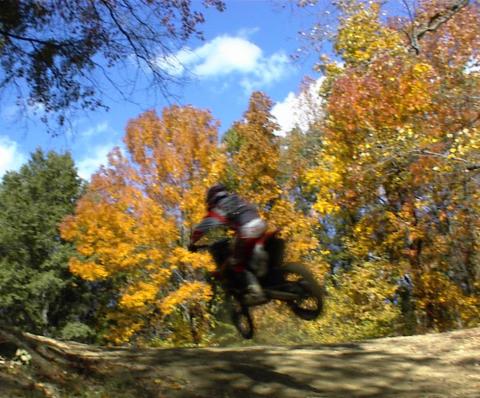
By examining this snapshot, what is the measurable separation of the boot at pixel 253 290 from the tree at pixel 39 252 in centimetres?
2581

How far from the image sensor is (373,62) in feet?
53.8

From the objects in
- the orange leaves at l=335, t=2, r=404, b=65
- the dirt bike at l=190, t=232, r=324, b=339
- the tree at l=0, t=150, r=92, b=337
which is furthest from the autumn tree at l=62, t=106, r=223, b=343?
the tree at l=0, t=150, r=92, b=337

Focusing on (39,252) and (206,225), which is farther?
(39,252)

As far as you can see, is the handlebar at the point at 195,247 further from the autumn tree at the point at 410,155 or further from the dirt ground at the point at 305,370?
the autumn tree at the point at 410,155

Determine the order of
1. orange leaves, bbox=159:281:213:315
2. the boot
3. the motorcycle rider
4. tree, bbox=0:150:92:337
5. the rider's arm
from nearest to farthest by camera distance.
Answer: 1. the rider's arm
2. the motorcycle rider
3. the boot
4. orange leaves, bbox=159:281:213:315
5. tree, bbox=0:150:92:337

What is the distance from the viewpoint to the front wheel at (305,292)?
6762 millimetres

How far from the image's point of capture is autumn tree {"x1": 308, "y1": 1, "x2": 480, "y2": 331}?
1498 cm

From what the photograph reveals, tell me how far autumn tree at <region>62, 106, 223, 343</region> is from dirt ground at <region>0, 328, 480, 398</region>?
754cm

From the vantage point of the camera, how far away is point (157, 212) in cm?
1762

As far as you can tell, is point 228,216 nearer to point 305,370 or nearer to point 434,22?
point 305,370

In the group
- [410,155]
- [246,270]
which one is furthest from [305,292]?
[410,155]

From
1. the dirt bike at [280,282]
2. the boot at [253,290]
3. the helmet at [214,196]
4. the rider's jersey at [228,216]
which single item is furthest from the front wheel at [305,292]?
the helmet at [214,196]

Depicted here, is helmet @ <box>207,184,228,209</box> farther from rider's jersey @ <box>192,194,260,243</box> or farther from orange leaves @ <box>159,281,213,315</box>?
orange leaves @ <box>159,281,213,315</box>

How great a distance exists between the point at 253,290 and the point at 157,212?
36.7 ft
